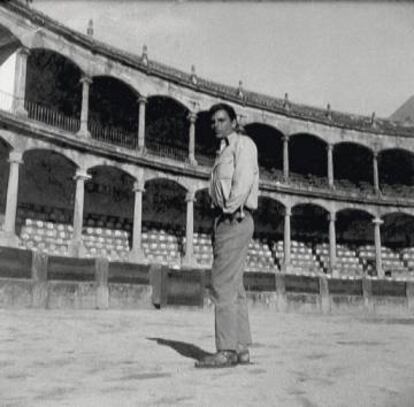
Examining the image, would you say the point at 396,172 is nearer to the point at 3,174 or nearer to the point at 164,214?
the point at 164,214

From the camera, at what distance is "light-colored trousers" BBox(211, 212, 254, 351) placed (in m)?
3.31

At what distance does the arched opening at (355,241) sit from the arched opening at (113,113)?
12.2m

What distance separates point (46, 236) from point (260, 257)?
33.7 feet

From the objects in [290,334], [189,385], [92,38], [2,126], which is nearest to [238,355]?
[189,385]

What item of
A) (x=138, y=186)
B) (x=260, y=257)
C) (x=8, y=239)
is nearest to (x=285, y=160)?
(x=260, y=257)

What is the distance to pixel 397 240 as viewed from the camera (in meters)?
29.7

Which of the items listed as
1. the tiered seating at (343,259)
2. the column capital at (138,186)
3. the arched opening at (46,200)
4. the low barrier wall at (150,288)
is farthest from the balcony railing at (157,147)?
the low barrier wall at (150,288)

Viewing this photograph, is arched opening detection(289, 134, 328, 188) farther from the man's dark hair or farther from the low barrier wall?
the man's dark hair

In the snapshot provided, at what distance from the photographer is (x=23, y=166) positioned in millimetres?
20109

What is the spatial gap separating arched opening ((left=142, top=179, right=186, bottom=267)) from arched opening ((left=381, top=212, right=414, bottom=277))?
11328 millimetres

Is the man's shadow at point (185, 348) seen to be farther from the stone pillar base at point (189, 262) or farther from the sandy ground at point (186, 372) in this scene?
the stone pillar base at point (189, 262)

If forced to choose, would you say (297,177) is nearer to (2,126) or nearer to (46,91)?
(46,91)

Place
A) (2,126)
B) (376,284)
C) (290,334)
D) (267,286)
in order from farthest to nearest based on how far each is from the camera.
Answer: (2,126)
(376,284)
(267,286)
(290,334)

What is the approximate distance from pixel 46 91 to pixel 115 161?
13.3 feet
